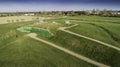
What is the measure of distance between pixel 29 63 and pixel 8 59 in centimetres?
515

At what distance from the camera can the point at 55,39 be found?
184 feet

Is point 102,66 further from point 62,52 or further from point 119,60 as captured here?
point 62,52

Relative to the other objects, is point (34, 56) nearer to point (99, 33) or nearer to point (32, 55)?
point (32, 55)

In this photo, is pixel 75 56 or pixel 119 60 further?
pixel 75 56

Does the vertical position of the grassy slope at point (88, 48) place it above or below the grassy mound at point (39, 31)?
below

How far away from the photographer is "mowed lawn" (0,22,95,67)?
42.1 m

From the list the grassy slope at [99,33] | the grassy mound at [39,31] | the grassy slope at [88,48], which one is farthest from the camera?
the grassy mound at [39,31]

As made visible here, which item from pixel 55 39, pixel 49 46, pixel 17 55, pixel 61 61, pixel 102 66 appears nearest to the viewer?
pixel 102 66

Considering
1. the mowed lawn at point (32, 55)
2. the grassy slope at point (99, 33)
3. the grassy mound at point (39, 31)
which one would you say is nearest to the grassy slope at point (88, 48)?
the grassy mound at point (39, 31)

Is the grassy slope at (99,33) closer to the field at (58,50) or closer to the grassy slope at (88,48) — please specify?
the field at (58,50)

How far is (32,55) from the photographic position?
150 feet

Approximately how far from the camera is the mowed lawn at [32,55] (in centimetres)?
4208

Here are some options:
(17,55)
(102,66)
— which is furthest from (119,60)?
(17,55)

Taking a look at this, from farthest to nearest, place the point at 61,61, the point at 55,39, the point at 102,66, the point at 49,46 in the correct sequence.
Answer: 1. the point at 55,39
2. the point at 49,46
3. the point at 61,61
4. the point at 102,66
